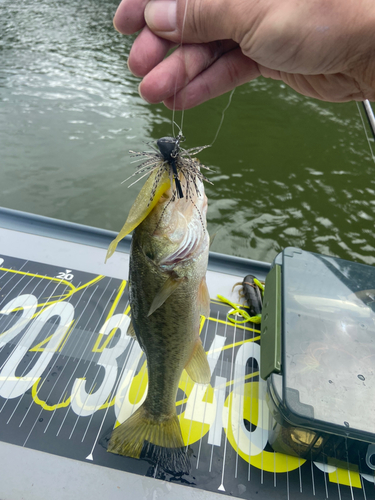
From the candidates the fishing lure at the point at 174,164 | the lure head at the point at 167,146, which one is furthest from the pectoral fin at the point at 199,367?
the lure head at the point at 167,146

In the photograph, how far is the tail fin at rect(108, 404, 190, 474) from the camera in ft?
5.32

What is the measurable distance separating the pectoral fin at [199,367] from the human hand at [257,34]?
1.13 metres

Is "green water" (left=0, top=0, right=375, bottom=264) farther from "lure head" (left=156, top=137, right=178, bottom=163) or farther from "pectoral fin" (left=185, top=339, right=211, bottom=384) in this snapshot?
"lure head" (left=156, top=137, right=178, bottom=163)

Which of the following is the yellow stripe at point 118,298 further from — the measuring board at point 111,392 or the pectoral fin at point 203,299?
the pectoral fin at point 203,299

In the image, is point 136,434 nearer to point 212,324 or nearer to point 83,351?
point 83,351

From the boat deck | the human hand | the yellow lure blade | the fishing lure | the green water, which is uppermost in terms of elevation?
the human hand

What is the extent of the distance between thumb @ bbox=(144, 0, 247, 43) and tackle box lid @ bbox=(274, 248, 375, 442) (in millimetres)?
1382

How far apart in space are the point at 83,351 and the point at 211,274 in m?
1.08

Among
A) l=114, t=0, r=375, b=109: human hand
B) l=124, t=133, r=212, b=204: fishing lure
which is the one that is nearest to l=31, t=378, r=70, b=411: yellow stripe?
l=124, t=133, r=212, b=204: fishing lure

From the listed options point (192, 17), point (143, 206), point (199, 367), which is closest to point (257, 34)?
point (192, 17)

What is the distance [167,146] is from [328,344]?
4.64ft

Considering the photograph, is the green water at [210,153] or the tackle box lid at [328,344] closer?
the tackle box lid at [328,344]

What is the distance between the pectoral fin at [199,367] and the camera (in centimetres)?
160

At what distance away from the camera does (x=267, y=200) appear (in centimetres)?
546
